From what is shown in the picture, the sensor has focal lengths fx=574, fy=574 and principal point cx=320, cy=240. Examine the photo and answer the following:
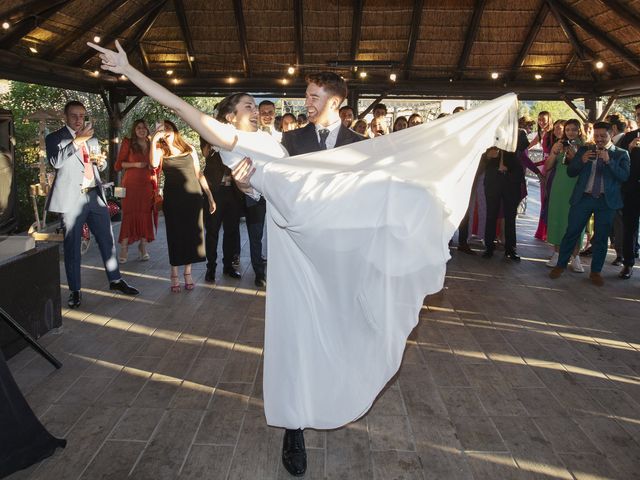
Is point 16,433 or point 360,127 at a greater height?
point 360,127

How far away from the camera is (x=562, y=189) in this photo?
782 cm

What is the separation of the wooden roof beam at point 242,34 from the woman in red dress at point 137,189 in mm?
4552

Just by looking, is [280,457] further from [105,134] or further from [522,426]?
[105,134]

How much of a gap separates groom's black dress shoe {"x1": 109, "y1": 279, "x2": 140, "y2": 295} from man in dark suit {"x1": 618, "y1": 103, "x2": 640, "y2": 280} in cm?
581

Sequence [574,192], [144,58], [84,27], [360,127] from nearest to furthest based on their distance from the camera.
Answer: [574,192] → [360,127] → [84,27] → [144,58]

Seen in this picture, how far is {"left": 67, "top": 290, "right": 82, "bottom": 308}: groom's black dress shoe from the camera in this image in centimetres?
545

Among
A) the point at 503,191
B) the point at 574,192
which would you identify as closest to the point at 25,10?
the point at 503,191

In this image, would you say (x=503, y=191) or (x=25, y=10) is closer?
(x=25, y=10)

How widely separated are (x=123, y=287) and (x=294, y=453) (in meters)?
3.64

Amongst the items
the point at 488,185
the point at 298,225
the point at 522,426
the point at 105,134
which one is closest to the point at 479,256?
the point at 488,185

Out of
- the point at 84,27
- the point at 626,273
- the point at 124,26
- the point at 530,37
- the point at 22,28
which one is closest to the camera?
the point at 626,273

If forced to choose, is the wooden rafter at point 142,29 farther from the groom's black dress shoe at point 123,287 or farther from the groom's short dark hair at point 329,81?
the groom's short dark hair at point 329,81

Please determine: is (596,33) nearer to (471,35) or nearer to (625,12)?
(625,12)

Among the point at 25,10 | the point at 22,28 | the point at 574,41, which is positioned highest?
the point at 574,41
